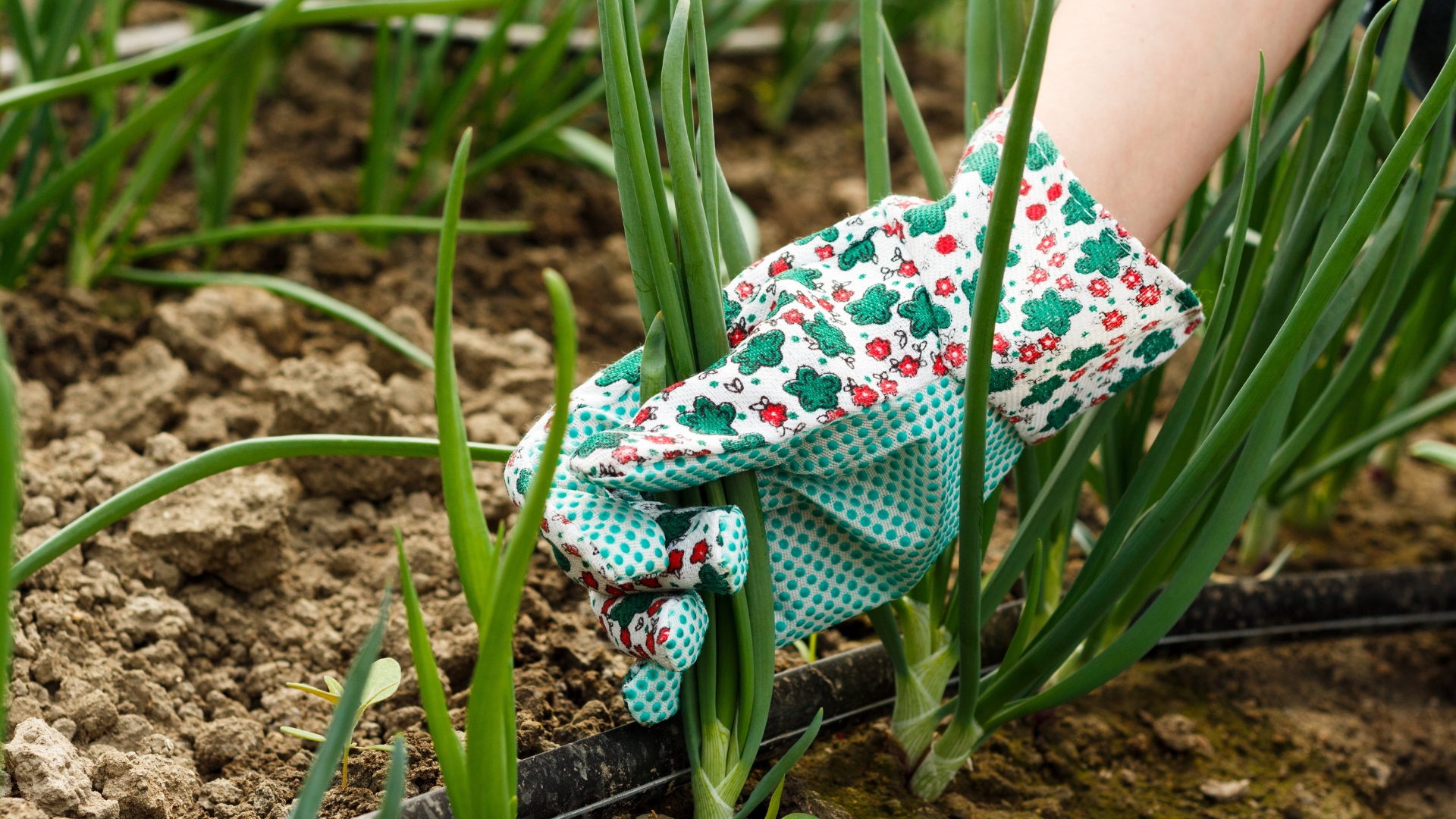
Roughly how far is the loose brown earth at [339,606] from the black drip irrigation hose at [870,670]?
3 centimetres

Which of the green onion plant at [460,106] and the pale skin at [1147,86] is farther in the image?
the green onion plant at [460,106]

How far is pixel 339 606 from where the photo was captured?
0.94 metres

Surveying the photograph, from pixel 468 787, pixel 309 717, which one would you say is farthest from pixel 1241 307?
pixel 309 717

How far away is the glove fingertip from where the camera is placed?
2.21 ft

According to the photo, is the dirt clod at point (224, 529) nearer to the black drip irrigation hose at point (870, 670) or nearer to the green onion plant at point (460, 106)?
the black drip irrigation hose at point (870, 670)

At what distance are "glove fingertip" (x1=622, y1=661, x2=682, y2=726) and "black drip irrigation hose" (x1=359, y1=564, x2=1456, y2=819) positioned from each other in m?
0.05

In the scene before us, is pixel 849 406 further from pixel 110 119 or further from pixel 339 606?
pixel 110 119

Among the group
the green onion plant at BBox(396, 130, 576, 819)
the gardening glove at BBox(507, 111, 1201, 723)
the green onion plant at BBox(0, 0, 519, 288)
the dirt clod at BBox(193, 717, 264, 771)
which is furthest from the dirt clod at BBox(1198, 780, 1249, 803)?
the green onion plant at BBox(0, 0, 519, 288)

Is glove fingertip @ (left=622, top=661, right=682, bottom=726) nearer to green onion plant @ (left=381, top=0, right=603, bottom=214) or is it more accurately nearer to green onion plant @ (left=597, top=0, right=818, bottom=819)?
green onion plant @ (left=597, top=0, right=818, bottom=819)

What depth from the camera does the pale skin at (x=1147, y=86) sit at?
74 centimetres

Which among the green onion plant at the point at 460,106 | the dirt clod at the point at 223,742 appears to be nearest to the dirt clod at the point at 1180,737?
the dirt clod at the point at 223,742

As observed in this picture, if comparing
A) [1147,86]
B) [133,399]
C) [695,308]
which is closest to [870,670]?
[695,308]

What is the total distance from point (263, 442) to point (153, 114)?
60cm

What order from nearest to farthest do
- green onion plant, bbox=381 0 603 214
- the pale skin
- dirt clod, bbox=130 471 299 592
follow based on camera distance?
the pale skin, dirt clod, bbox=130 471 299 592, green onion plant, bbox=381 0 603 214
